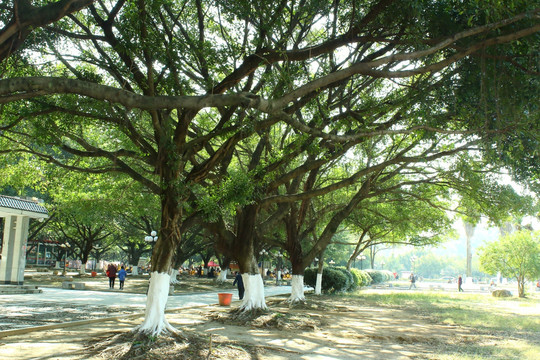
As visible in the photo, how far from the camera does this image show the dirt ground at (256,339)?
835cm

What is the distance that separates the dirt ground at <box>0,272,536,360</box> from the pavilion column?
1108cm

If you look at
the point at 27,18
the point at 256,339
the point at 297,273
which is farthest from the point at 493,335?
the point at 27,18

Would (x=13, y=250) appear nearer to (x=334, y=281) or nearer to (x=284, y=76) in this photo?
(x=334, y=281)

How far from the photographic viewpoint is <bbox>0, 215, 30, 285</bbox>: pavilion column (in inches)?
883

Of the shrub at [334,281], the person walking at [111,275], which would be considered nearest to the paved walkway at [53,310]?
the person walking at [111,275]

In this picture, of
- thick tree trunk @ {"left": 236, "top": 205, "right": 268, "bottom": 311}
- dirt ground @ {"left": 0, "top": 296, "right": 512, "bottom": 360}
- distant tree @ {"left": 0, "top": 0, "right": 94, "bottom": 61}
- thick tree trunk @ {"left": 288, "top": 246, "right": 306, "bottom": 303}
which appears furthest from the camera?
thick tree trunk @ {"left": 288, "top": 246, "right": 306, "bottom": 303}

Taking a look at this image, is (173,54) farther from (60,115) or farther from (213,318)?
(213,318)

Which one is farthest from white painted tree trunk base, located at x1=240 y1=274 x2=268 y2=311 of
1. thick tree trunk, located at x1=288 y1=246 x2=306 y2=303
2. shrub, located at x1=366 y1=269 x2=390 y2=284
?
shrub, located at x1=366 y1=269 x2=390 y2=284

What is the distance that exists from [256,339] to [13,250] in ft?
56.4

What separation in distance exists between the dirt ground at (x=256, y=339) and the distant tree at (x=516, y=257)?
16.7m

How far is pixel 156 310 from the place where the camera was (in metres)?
9.28

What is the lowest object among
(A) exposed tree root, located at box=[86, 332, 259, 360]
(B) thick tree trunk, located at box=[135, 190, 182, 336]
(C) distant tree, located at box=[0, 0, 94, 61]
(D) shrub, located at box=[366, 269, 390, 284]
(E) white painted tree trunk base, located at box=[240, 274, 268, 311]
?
(D) shrub, located at box=[366, 269, 390, 284]

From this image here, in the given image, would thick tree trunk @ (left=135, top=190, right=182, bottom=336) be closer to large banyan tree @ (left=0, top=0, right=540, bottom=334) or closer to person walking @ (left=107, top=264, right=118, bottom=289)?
large banyan tree @ (left=0, top=0, right=540, bottom=334)

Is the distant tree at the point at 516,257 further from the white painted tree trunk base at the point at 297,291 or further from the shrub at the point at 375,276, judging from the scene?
the shrub at the point at 375,276
